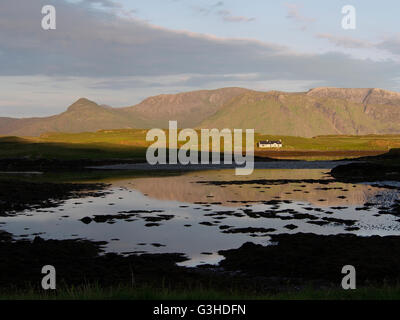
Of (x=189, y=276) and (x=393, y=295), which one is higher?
(x=393, y=295)

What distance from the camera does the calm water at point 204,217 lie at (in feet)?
95.9

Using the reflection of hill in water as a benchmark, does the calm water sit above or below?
above

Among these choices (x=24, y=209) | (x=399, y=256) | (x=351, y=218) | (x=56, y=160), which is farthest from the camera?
(x=56, y=160)

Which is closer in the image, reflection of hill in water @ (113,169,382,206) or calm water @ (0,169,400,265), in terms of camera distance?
calm water @ (0,169,400,265)

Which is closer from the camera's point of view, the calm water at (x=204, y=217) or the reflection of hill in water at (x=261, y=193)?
the calm water at (x=204, y=217)

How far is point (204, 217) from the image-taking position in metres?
39.2

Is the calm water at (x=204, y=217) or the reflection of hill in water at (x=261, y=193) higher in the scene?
the calm water at (x=204, y=217)

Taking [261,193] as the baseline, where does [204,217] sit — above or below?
above

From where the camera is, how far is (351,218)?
37750 millimetres

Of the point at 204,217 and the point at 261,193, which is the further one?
the point at 261,193

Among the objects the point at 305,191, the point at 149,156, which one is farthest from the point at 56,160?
the point at 305,191

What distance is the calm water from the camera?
29234 mm
